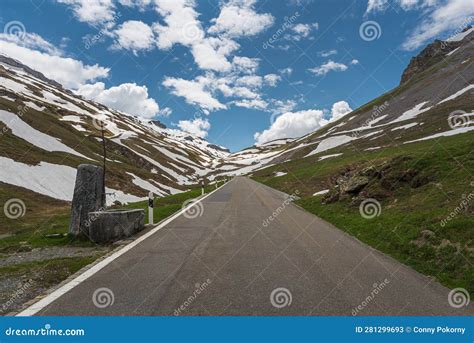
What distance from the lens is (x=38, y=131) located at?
2115 inches

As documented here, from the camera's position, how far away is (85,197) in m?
11.2

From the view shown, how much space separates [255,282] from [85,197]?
23.9 feet

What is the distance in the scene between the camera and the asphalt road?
5266 millimetres

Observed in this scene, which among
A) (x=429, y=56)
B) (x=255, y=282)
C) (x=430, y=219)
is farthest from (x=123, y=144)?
(x=429, y=56)

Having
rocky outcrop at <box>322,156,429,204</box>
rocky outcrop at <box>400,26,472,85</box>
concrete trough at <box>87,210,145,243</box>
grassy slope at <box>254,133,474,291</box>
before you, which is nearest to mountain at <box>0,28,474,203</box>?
concrete trough at <box>87,210,145,243</box>

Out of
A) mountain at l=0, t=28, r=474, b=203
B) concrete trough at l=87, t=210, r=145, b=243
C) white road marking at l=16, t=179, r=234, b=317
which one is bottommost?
white road marking at l=16, t=179, r=234, b=317

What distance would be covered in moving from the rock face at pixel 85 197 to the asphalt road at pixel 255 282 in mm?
2283

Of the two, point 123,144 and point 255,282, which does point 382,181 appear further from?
point 123,144

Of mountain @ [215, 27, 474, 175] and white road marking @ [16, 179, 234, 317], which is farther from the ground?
mountain @ [215, 27, 474, 175]

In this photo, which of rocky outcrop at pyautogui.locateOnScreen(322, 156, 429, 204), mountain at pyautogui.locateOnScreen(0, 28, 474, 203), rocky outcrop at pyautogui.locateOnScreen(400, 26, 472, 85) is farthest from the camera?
rocky outcrop at pyautogui.locateOnScreen(400, 26, 472, 85)

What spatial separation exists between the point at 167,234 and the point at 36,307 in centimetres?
630

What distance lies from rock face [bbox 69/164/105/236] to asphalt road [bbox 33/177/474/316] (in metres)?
2.28

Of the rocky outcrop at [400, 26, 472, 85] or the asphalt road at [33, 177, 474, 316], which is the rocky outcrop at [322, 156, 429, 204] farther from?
the rocky outcrop at [400, 26, 472, 85]

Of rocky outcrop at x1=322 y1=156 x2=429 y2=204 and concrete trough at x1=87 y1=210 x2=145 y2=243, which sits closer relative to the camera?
concrete trough at x1=87 y1=210 x2=145 y2=243
